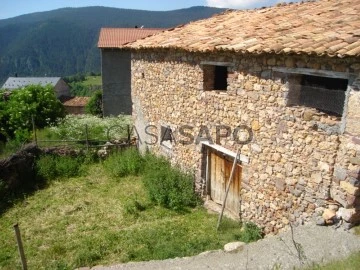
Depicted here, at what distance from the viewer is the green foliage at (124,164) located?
35.2 ft

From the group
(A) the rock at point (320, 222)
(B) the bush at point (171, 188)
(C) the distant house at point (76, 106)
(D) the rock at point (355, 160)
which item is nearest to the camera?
(D) the rock at point (355, 160)

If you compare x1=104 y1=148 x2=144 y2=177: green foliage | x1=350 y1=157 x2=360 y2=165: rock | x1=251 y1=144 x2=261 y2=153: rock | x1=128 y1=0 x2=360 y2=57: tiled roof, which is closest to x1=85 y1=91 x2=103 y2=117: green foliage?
x1=104 y1=148 x2=144 y2=177: green foliage

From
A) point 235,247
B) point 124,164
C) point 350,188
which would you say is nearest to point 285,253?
point 235,247

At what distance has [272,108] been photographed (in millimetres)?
6324

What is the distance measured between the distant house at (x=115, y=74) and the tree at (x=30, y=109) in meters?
3.94

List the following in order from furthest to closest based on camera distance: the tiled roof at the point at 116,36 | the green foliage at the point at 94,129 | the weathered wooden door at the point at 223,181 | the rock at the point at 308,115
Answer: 1. the tiled roof at the point at 116,36
2. the green foliage at the point at 94,129
3. the weathered wooden door at the point at 223,181
4. the rock at the point at 308,115

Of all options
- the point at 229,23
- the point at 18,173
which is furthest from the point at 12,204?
the point at 229,23

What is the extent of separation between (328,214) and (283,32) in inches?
127

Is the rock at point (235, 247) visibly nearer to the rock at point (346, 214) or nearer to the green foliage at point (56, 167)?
the rock at point (346, 214)

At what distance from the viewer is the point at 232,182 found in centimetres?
798

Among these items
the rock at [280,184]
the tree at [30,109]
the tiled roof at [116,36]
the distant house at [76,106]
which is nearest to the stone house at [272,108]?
the rock at [280,184]

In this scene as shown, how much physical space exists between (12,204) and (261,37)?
7253 millimetres

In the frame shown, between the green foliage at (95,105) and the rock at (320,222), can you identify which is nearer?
the rock at (320,222)

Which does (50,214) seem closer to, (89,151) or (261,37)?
(89,151)
